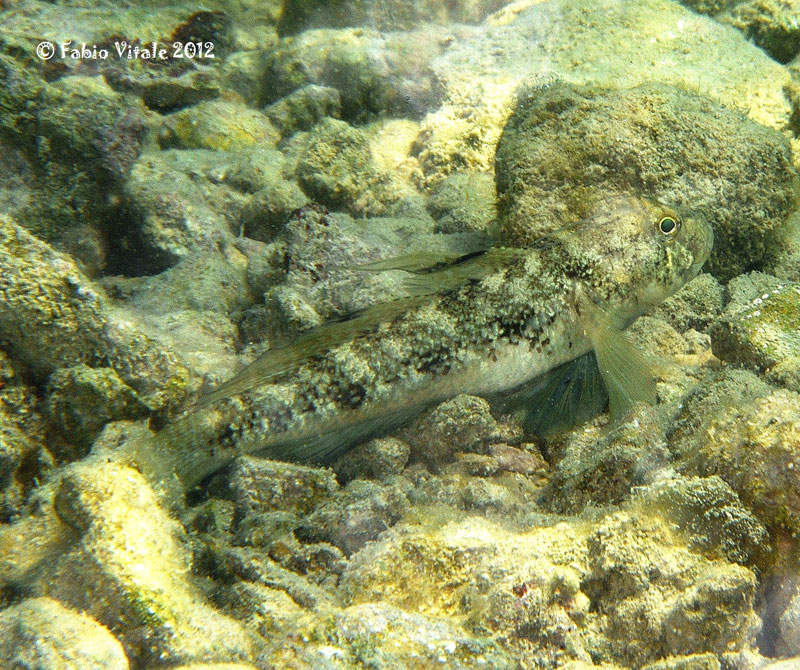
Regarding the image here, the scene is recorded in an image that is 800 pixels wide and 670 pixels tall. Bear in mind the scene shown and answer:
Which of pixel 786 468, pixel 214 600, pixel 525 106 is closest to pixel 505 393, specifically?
pixel 786 468

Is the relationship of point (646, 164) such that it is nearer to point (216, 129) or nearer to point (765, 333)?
point (765, 333)

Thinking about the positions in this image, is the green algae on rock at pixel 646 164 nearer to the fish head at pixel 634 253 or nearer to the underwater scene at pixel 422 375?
the underwater scene at pixel 422 375

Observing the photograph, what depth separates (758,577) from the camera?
161 centimetres

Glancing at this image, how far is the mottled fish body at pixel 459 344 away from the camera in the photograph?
268 centimetres

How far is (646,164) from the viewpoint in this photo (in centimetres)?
357

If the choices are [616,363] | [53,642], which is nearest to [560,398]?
[616,363]

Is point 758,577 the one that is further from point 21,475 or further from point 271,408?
point 21,475

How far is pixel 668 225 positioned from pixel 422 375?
1.83 m

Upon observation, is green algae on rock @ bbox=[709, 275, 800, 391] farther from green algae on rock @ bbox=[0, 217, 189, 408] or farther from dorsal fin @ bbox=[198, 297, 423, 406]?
green algae on rock @ bbox=[0, 217, 189, 408]

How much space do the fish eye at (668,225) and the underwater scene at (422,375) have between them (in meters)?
0.05

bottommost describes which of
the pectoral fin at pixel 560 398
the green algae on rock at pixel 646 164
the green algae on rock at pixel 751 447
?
the pectoral fin at pixel 560 398

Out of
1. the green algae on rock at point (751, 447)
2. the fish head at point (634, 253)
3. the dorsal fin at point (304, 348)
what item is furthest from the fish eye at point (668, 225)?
the dorsal fin at point (304, 348)

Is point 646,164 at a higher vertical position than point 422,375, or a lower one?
higher

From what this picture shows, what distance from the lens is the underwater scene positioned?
152 cm
